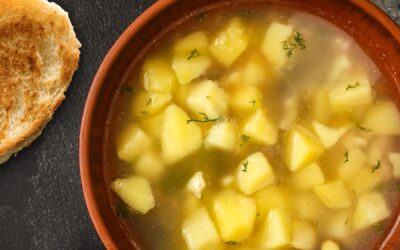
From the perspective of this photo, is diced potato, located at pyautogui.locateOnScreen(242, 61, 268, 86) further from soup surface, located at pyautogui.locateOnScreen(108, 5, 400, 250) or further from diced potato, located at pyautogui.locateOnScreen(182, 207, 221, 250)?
diced potato, located at pyautogui.locateOnScreen(182, 207, 221, 250)

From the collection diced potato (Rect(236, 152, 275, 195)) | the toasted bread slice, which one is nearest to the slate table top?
the toasted bread slice

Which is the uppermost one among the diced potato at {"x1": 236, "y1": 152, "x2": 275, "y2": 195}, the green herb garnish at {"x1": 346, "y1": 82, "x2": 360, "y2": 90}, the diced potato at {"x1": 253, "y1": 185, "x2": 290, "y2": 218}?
the green herb garnish at {"x1": 346, "y1": 82, "x2": 360, "y2": 90}

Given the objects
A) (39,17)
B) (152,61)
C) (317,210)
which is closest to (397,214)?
(317,210)

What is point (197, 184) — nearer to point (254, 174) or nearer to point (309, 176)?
point (254, 174)

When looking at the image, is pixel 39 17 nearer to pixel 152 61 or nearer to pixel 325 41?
pixel 152 61

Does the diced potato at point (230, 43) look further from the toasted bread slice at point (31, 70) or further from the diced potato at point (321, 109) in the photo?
the toasted bread slice at point (31, 70)

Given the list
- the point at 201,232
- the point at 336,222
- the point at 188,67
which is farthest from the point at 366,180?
the point at 188,67
